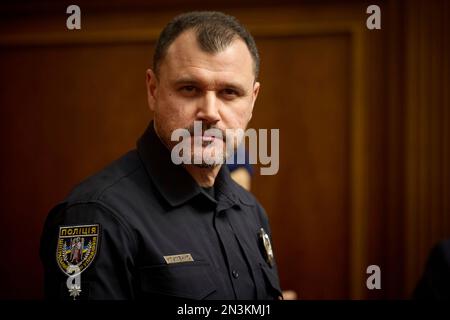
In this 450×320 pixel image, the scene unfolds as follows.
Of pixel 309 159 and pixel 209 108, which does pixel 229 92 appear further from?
pixel 309 159

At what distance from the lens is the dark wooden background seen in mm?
2307

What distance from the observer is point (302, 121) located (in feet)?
8.15

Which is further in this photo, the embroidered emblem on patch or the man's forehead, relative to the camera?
the man's forehead

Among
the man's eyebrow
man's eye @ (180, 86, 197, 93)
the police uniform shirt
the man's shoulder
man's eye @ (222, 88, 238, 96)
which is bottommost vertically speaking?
the police uniform shirt

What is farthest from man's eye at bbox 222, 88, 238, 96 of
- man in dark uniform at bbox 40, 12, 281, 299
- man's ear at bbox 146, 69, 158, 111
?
man's ear at bbox 146, 69, 158, 111

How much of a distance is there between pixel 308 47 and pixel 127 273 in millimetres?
1865

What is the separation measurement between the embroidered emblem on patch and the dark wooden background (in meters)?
1.65

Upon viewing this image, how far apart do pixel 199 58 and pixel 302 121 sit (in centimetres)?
147

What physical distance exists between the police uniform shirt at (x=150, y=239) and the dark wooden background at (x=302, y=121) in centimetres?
128
